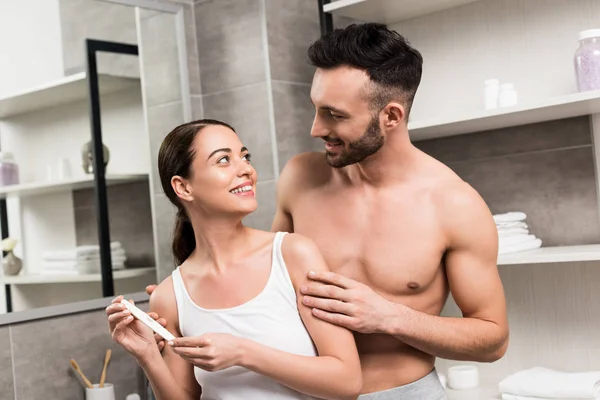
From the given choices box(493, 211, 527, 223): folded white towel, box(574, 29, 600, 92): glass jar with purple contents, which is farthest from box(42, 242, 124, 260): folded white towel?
box(574, 29, 600, 92): glass jar with purple contents

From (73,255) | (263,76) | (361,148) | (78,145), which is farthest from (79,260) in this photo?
(361,148)

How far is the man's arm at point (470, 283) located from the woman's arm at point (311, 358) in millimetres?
220

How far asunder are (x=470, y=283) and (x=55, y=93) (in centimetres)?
151

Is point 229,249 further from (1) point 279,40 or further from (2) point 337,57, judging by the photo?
(1) point 279,40

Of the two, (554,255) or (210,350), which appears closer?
(210,350)

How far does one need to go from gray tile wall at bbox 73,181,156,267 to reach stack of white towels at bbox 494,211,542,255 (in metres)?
1.21

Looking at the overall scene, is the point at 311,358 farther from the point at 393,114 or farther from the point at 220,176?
the point at 393,114

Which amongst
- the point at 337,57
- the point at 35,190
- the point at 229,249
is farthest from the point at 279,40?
the point at 229,249

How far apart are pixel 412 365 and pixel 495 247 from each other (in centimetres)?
32

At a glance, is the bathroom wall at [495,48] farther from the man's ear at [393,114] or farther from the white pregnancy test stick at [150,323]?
the white pregnancy test stick at [150,323]

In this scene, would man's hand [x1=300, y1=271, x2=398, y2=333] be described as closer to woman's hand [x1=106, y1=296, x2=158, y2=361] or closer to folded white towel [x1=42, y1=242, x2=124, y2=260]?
woman's hand [x1=106, y1=296, x2=158, y2=361]

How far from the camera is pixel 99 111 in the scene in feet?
8.53

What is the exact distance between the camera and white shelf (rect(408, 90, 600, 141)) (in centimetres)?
213

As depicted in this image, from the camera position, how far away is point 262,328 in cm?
150
